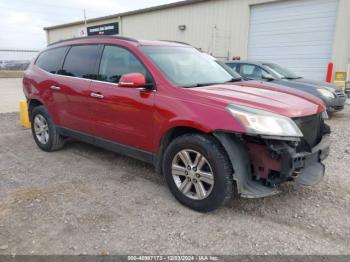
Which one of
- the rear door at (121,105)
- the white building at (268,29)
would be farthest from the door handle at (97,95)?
the white building at (268,29)

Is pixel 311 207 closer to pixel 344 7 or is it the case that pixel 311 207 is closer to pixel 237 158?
pixel 237 158

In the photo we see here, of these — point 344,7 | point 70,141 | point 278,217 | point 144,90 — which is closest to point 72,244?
point 144,90

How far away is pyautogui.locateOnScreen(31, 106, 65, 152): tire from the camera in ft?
16.9

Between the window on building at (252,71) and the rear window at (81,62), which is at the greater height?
the rear window at (81,62)

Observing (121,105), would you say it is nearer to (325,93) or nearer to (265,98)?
(265,98)

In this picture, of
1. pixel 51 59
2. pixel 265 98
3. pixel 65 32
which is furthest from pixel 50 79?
pixel 65 32

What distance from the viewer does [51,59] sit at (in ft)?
17.0

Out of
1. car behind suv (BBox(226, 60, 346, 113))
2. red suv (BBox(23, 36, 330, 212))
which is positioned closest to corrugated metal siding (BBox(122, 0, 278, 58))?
car behind suv (BBox(226, 60, 346, 113))

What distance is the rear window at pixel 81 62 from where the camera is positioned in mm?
4309

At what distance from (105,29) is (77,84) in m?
20.2

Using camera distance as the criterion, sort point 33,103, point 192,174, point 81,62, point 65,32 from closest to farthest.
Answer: point 192,174 < point 81,62 < point 33,103 < point 65,32

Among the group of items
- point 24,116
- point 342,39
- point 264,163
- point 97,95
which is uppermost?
point 342,39

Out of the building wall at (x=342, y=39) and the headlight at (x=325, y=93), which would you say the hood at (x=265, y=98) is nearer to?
the headlight at (x=325, y=93)

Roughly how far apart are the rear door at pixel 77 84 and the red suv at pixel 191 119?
2 centimetres
